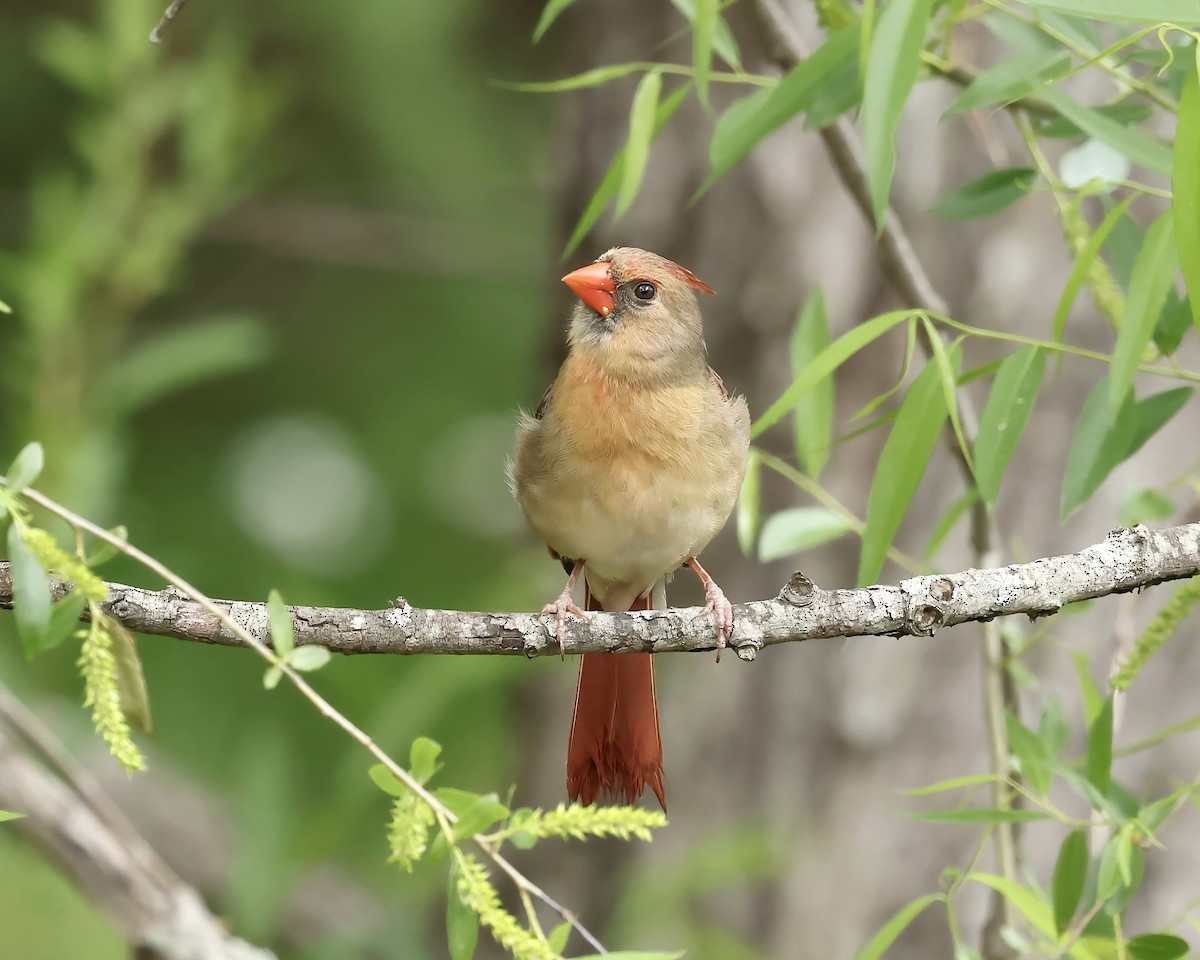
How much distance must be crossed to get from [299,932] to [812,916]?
1.88 m

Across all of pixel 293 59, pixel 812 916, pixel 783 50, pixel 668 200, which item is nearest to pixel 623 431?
pixel 783 50

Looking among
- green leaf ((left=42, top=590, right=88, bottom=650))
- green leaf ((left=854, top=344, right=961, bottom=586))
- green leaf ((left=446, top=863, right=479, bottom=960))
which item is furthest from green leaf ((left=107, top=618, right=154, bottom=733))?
green leaf ((left=854, top=344, right=961, bottom=586))

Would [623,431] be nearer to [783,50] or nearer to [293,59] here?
[783,50]

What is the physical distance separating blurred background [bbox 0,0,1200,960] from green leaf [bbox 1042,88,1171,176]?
33.0 inches

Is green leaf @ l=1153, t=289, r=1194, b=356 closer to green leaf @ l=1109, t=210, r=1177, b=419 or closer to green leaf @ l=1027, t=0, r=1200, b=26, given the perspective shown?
green leaf @ l=1109, t=210, r=1177, b=419

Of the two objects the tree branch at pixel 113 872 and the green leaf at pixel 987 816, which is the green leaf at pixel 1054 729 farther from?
the tree branch at pixel 113 872

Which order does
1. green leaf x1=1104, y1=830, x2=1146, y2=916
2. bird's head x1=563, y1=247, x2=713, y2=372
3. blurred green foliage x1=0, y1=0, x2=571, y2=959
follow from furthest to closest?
blurred green foliage x1=0, y1=0, x2=571, y2=959, bird's head x1=563, y1=247, x2=713, y2=372, green leaf x1=1104, y1=830, x2=1146, y2=916

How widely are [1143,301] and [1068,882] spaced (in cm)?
94

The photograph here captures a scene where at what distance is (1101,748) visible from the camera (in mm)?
2295

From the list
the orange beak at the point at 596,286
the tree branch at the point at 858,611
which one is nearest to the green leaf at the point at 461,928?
the tree branch at the point at 858,611

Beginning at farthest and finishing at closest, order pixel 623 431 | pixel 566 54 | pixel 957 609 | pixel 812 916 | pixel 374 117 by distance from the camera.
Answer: pixel 374 117, pixel 566 54, pixel 812 916, pixel 623 431, pixel 957 609

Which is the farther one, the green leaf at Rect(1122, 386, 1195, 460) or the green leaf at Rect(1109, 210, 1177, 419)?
the green leaf at Rect(1122, 386, 1195, 460)

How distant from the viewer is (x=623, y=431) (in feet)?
10.5

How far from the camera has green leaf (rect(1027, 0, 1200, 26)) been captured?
5.74ft
